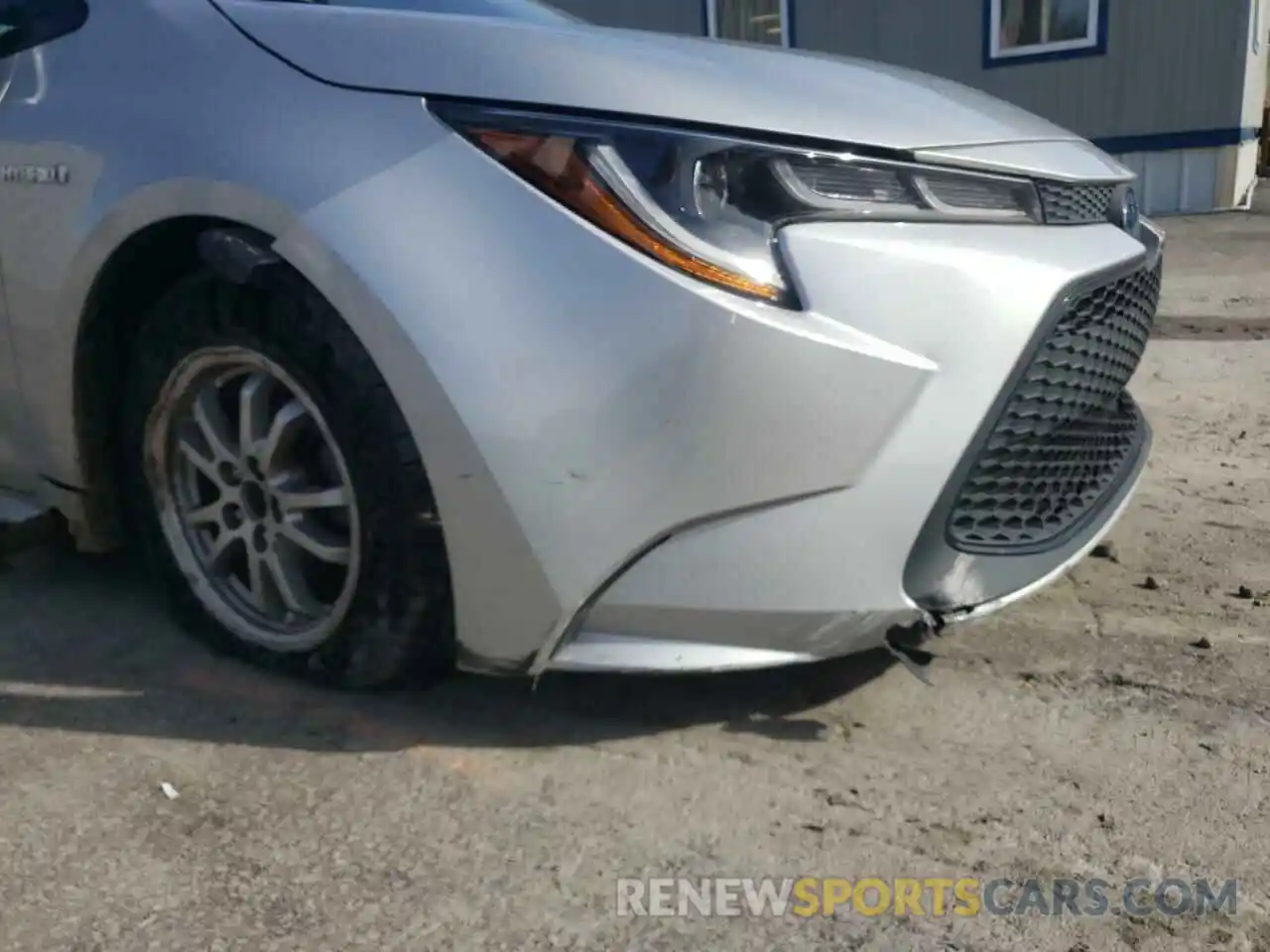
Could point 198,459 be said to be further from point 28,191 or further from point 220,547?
point 28,191

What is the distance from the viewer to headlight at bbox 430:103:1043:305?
1.85 metres

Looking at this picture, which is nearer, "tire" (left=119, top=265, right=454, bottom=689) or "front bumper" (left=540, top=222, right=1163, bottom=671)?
"front bumper" (left=540, top=222, right=1163, bottom=671)

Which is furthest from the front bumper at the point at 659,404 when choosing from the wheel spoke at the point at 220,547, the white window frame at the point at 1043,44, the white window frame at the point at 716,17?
the white window frame at the point at 716,17

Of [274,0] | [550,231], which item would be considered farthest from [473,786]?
[274,0]

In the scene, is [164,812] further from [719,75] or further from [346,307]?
[719,75]

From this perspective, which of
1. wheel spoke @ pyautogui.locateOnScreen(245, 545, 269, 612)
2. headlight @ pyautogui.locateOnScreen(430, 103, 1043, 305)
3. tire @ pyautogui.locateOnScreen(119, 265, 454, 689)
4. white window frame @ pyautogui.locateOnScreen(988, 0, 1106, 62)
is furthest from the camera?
white window frame @ pyautogui.locateOnScreen(988, 0, 1106, 62)

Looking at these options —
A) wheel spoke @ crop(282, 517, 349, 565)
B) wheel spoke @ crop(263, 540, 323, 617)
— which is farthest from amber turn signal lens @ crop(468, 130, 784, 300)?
wheel spoke @ crop(263, 540, 323, 617)

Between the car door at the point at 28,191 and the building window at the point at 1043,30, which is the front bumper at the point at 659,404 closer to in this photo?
the car door at the point at 28,191

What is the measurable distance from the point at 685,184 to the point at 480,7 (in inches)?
48.9

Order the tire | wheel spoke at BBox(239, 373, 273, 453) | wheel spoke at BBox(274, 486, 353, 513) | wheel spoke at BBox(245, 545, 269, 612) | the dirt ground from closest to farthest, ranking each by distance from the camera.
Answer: the dirt ground, the tire, wheel spoke at BBox(274, 486, 353, 513), wheel spoke at BBox(239, 373, 273, 453), wheel spoke at BBox(245, 545, 269, 612)

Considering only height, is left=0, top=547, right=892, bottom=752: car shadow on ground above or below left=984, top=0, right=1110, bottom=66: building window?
below

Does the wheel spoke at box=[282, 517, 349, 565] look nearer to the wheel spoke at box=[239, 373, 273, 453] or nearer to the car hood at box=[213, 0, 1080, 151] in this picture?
the wheel spoke at box=[239, 373, 273, 453]

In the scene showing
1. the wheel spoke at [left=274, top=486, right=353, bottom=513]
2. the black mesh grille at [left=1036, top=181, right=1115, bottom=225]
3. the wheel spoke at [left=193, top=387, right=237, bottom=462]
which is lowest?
the wheel spoke at [left=274, top=486, right=353, bottom=513]

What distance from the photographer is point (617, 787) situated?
6.74 ft
